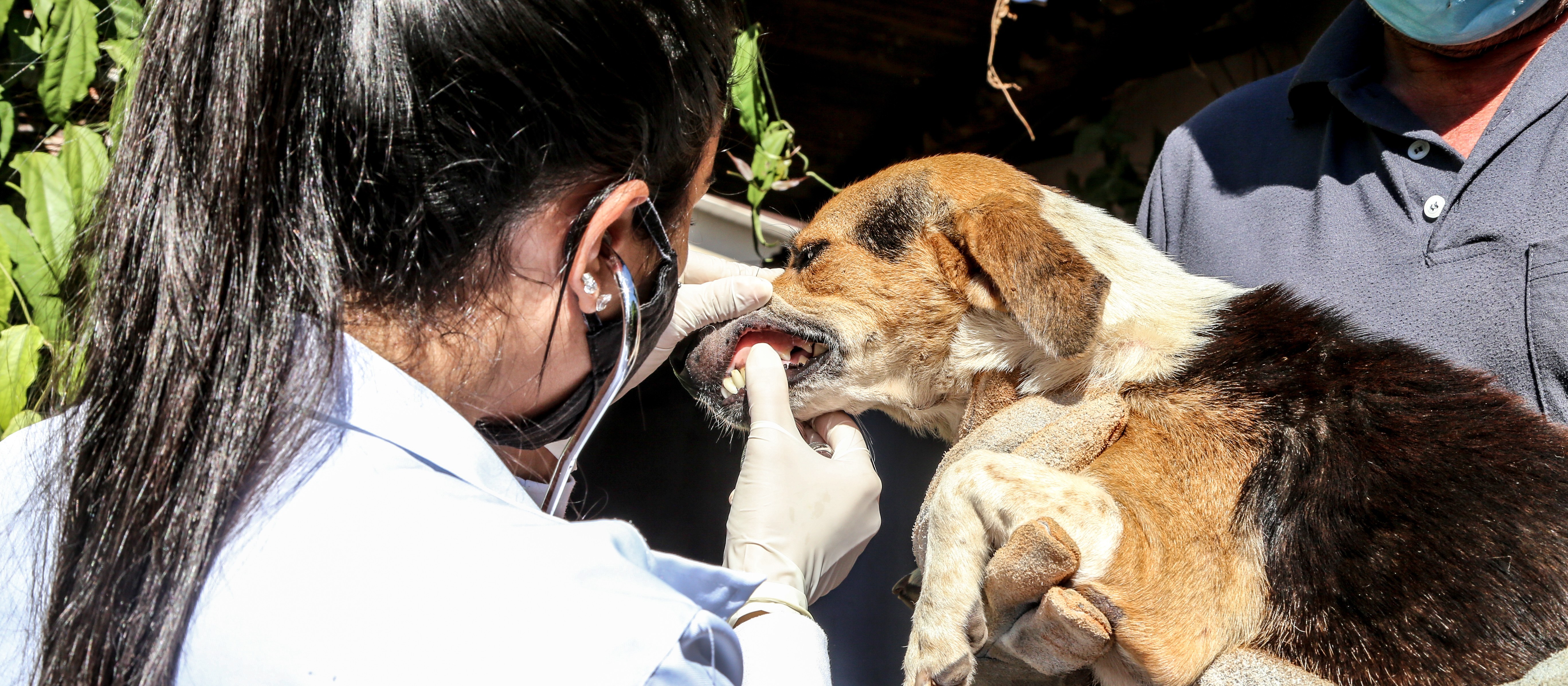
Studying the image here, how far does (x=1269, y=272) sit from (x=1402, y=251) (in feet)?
1.17

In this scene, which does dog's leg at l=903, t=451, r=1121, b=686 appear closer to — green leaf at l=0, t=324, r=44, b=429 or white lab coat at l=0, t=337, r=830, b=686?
white lab coat at l=0, t=337, r=830, b=686

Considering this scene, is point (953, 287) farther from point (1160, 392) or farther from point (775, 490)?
point (775, 490)

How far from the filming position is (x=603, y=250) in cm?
147

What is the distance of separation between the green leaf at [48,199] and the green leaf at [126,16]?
1.53 ft

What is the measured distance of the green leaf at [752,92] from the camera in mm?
3645

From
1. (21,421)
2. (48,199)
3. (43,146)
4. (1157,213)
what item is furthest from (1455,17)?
(43,146)

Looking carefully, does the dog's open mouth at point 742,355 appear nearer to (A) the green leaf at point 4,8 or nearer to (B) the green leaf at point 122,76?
(B) the green leaf at point 122,76

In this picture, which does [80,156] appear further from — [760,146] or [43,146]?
[760,146]

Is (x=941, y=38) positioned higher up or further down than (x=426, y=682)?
further down

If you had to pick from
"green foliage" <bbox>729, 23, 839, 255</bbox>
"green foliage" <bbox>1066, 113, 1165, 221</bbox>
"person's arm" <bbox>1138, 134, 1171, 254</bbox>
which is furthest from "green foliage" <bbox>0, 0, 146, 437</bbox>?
"green foliage" <bbox>1066, 113, 1165, 221</bbox>

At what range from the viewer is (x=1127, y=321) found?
2.37m

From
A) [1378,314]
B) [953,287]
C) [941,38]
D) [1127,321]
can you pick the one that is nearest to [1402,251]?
[1378,314]

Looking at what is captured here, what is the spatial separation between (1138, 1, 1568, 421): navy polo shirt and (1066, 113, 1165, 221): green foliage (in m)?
2.61

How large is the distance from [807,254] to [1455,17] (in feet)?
6.39
